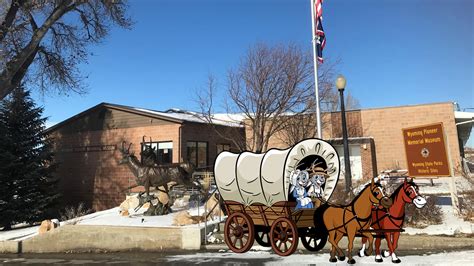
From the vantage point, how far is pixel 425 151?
4156 mm

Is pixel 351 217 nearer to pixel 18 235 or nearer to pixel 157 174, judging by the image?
pixel 157 174

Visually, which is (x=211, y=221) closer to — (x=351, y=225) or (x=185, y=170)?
(x=185, y=170)

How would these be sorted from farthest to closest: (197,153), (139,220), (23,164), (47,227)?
1. (197,153)
2. (23,164)
3. (47,227)
4. (139,220)

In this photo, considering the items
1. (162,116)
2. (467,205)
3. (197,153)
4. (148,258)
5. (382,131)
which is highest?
(162,116)

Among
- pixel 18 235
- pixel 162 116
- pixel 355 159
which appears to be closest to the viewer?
pixel 18 235

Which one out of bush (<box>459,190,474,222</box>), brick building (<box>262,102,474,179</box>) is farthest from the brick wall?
bush (<box>459,190,474,222</box>)

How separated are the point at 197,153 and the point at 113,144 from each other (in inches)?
238

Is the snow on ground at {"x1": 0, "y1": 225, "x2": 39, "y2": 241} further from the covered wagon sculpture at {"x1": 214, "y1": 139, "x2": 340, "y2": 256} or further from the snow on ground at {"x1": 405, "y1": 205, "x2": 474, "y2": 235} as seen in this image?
the covered wagon sculpture at {"x1": 214, "y1": 139, "x2": 340, "y2": 256}

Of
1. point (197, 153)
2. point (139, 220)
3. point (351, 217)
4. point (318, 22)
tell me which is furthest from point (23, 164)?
point (351, 217)

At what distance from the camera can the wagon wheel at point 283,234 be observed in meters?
2.94

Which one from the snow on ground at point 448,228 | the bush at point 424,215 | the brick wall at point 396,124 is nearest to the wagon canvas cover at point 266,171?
the snow on ground at point 448,228

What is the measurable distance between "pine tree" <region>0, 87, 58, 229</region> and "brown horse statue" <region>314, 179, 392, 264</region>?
20.8 m

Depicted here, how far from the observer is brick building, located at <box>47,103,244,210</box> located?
76.6 feet

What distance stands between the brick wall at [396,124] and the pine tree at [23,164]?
69.0 ft
